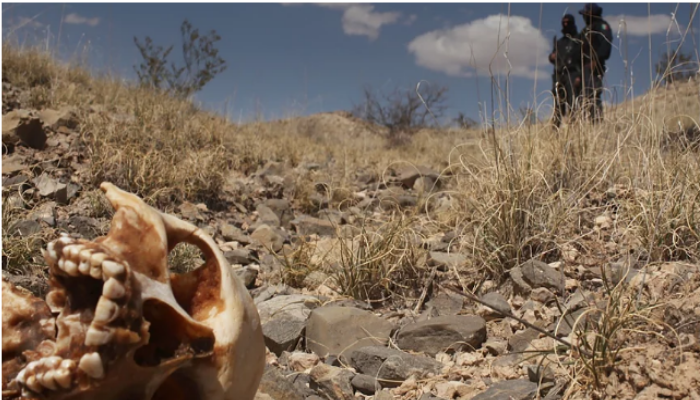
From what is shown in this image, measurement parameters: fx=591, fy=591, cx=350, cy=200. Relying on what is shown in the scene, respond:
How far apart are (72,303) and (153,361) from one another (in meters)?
0.24

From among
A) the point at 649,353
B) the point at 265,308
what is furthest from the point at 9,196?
the point at 649,353

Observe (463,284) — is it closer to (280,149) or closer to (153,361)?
(153,361)

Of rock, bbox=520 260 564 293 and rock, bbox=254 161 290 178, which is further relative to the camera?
rock, bbox=254 161 290 178

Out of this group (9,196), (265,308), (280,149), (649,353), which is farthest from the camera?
(280,149)

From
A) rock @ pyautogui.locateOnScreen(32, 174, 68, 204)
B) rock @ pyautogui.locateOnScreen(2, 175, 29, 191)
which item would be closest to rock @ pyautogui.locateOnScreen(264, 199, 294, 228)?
rock @ pyautogui.locateOnScreen(32, 174, 68, 204)

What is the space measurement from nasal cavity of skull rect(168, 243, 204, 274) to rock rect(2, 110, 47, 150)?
7.67 feet

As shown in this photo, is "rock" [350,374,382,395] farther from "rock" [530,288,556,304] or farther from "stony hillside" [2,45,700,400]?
"rock" [530,288,556,304]

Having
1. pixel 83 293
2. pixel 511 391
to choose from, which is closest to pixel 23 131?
pixel 83 293

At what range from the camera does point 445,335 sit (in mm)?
2758

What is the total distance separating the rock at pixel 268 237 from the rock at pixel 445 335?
1.81 m

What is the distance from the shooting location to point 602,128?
14.3ft

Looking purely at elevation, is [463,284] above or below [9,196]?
below

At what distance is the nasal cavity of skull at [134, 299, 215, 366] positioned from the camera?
1466 millimetres

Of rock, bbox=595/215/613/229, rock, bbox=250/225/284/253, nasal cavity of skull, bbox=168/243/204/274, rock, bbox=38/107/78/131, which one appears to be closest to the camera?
rock, bbox=595/215/613/229
